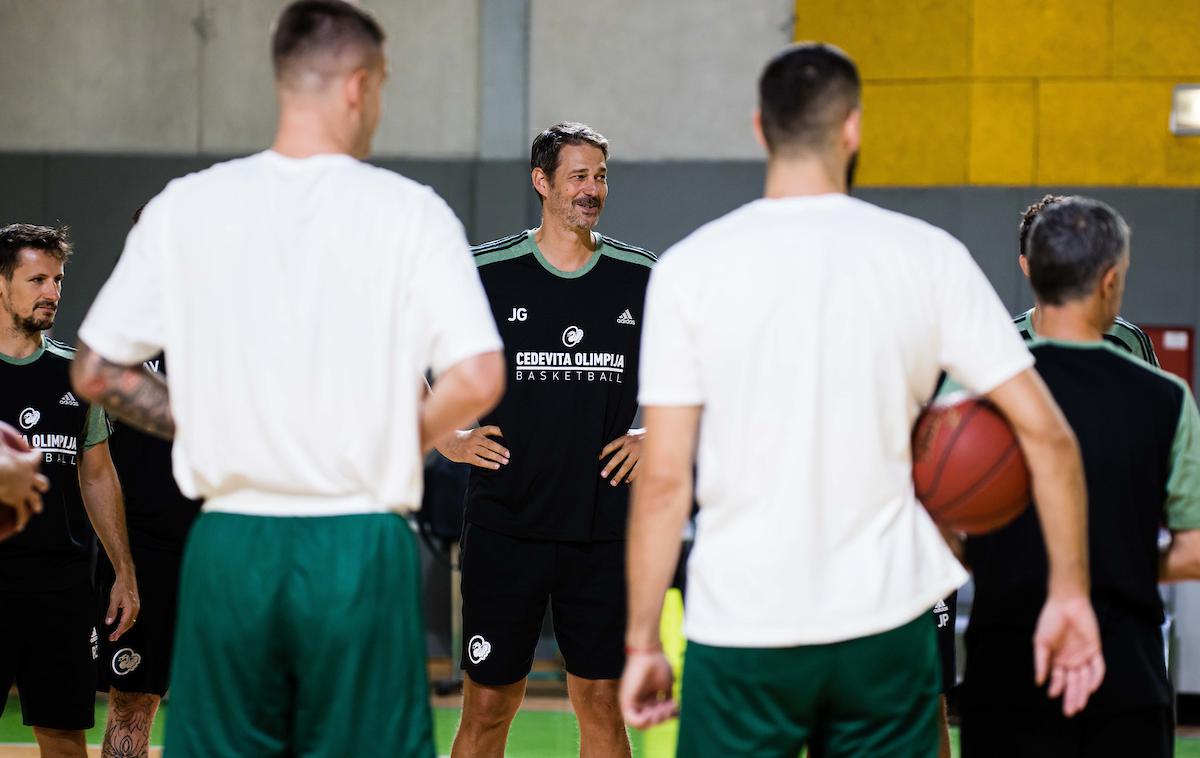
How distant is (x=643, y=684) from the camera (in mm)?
2535

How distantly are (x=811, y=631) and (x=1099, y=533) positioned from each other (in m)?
0.73

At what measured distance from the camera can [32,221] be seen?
9.56 metres

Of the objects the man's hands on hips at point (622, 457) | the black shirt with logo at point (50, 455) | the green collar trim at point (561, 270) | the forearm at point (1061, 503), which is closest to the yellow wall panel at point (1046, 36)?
the green collar trim at point (561, 270)

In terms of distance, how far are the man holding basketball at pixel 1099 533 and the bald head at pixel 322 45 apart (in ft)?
4.81

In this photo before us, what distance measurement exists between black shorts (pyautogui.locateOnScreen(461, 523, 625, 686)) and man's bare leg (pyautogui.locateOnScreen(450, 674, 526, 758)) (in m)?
0.05

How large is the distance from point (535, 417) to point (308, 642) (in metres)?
2.07

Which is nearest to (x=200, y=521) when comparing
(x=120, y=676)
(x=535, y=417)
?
(x=535, y=417)

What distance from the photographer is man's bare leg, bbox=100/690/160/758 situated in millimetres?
4938

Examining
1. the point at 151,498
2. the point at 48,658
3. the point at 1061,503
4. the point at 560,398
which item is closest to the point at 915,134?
the point at 560,398

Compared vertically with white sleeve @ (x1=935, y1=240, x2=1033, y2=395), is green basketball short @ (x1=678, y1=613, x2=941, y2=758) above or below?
below

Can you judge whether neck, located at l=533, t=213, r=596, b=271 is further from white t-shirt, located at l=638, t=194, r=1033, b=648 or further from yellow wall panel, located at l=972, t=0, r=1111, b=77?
yellow wall panel, located at l=972, t=0, r=1111, b=77

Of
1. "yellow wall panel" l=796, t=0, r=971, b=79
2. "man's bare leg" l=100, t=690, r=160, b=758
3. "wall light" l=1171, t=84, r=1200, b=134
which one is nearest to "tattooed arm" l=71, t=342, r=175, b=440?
"man's bare leg" l=100, t=690, r=160, b=758

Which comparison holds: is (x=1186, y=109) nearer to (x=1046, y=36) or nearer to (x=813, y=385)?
(x=1046, y=36)

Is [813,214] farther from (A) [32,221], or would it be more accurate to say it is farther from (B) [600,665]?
(A) [32,221]
